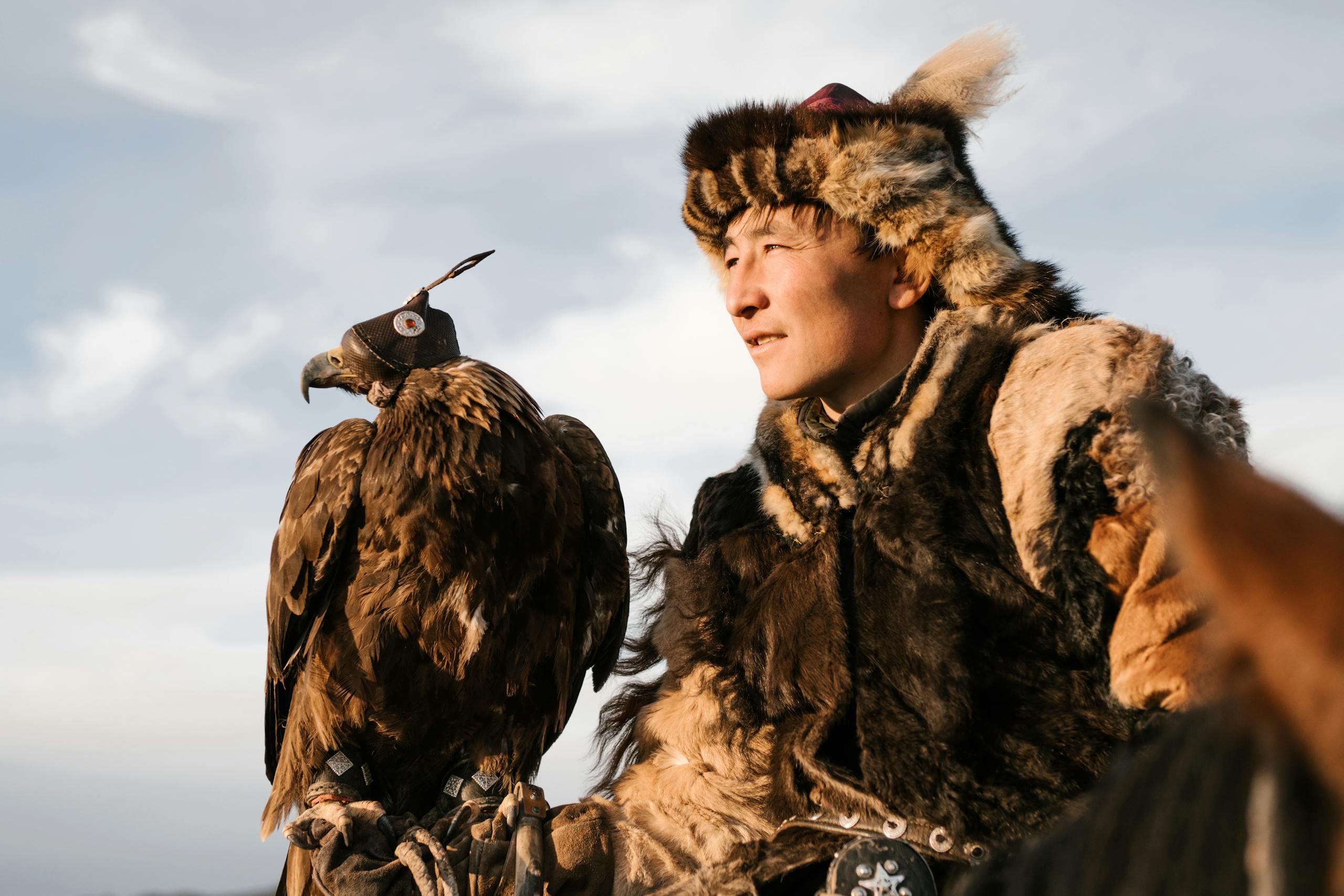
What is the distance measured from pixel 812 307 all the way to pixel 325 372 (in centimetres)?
211

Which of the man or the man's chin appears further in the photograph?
the man's chin

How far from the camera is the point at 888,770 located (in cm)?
245

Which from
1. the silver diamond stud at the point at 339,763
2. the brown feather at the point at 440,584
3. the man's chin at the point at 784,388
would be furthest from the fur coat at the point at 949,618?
the silver diamond stud at the point at 339,763

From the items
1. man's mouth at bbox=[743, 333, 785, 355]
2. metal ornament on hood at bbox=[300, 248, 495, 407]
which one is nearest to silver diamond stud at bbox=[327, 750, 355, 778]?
metal ornament on hood at bbox=[300, 248, 495, 407]

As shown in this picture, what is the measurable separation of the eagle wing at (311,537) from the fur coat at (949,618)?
1324 millimetres

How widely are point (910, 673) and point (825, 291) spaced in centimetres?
106

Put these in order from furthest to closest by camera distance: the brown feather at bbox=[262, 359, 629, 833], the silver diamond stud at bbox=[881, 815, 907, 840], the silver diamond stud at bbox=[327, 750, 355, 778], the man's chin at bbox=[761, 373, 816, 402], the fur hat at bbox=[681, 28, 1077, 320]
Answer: the silver diamond stud at bbox=[327, 750, 355, 778] → the brown feather at bbox=[262, 359, 629, 833] → the man's chin at bbox=[761, 373, 816, 402] → the fur hat at bbox=[681, 28, 1077, 320] → the silver diamond stud at bbox=[881, 815, 907, 840]

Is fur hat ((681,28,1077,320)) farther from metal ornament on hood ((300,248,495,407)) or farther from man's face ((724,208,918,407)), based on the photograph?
metal ornament on hood ((300,248,495,407))

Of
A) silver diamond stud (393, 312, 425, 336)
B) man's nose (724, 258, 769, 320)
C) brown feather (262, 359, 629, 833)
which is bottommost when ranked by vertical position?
brown feather (262, 359, 629, 833)

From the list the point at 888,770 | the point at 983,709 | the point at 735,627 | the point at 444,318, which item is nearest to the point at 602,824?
the point at 735,627

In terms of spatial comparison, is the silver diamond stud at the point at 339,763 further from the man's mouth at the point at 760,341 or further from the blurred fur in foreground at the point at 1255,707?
the blurred fur in foreground at the point at 1255,707

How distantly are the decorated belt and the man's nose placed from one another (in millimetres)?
1353

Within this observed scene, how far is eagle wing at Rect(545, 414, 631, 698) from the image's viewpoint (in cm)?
396

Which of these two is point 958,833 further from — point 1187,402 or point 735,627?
point 1187,402
